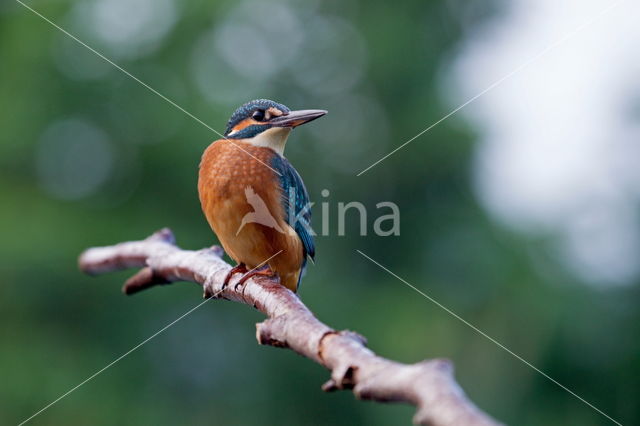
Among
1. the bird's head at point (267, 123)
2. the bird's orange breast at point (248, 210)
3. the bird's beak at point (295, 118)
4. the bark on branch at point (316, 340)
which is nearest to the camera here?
the bark on branch at point (316, 340)

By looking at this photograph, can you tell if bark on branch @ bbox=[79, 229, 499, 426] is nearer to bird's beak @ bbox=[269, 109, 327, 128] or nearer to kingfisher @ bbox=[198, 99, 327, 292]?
kingfisher @ bbox=[198, 99, 327, 292]

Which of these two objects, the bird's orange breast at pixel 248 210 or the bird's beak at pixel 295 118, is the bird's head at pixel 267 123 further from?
the bird's orange breast at pixel 248 210

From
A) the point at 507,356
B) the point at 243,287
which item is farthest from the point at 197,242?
the point at 243,287

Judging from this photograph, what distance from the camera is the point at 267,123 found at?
3029mm

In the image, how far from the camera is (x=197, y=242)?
22.2 feet

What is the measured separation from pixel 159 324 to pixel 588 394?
167 inches

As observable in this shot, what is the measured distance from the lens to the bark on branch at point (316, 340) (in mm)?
920

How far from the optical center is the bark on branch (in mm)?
920

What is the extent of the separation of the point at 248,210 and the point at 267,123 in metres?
0.49

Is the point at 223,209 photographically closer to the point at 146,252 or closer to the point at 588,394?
the point at 146,252

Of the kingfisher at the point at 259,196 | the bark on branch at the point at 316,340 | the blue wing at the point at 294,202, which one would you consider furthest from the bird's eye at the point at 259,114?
the bark on branch at the point at 316,340

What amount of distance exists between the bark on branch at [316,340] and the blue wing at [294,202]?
577 millimetres

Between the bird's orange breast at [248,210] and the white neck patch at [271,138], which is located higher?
the white neck patch at [271,138]

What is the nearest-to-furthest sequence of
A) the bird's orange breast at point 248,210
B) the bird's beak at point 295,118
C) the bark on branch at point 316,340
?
1. the bark on branch at point 316,340
2. the bird's orange breast at point 248,210
3. the bird's beak at point 295,118
